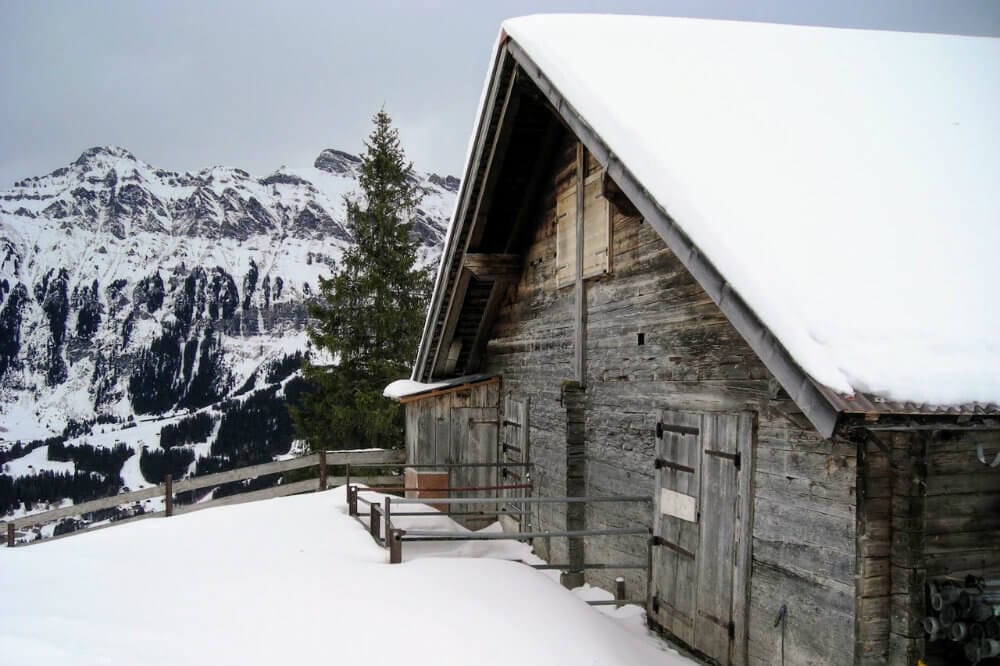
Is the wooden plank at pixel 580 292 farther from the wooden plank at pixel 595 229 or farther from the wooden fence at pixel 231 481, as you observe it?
the wooden fence at pixel 231 481

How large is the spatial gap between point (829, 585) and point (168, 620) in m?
5.13

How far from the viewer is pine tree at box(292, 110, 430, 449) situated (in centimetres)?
2317

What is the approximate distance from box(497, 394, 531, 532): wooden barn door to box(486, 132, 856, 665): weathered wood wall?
319 millimetres

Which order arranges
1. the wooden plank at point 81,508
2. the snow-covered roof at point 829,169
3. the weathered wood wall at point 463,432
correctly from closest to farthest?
1. the snow-covered roof at point 829,169
2. the weathered wood wall at point 463,432
3. the wooden plank at point 81,508

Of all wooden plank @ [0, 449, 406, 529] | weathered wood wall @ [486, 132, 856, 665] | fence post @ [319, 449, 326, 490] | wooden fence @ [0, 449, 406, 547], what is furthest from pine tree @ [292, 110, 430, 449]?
weathered wood wall @ [486, 132, 856, 665]

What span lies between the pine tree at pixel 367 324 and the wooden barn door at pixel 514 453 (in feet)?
35.6

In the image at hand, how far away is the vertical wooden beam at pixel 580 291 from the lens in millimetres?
9078

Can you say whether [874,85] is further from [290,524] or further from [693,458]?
[290,524]

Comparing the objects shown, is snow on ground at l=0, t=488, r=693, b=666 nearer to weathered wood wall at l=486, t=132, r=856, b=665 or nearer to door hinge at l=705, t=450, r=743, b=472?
weathered wood wall at l=486, t=132, r=856, b=665

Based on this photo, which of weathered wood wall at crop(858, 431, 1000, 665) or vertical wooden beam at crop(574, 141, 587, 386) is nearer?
weathered wood wall at crop(858, 431, 1000, 665)

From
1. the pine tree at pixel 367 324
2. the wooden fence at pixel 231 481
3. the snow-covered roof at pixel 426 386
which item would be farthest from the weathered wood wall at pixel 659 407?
the pine tree at pixel 367 324

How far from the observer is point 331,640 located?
18.1 ft

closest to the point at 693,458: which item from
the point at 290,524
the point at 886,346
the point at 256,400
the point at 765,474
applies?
the point at 765,474

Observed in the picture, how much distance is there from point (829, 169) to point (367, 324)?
18822 mm
